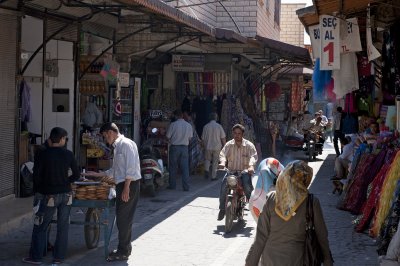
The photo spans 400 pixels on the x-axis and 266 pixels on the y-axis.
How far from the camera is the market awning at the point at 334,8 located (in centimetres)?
1029

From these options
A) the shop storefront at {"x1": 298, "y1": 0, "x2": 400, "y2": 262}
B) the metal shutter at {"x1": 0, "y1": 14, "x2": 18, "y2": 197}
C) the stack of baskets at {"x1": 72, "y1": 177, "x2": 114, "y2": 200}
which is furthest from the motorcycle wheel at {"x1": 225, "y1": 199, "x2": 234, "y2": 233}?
the metal shutter at {"x1": 0, "y1": 14, "x2": 18, "y2": 197}

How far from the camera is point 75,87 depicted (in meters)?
16.0

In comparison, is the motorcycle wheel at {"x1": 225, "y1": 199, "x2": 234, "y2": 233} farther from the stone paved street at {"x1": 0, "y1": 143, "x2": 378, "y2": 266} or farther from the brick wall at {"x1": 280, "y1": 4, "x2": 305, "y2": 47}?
the brick wall at {"x1": 280, "y1": 4, "x2": 305, "y2": 47}

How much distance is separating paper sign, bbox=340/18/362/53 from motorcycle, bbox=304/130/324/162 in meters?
15.0

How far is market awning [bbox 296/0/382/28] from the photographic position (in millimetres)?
10289

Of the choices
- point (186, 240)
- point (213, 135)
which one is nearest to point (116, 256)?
point (186, 240)

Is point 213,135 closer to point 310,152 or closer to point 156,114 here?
point 156,114

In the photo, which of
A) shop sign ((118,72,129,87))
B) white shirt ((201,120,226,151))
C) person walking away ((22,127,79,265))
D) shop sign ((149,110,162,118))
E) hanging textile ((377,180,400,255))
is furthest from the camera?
shop sign ((149,110,162,118))

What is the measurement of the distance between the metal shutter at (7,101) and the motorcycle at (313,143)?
50.1 feet

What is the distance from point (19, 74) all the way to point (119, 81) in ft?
16.2

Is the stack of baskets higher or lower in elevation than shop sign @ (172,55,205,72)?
lower

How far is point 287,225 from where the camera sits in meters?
5.66

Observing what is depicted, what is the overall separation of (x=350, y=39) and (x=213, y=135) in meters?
7.58

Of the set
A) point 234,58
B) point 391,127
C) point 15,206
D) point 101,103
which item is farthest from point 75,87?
point 234,58
